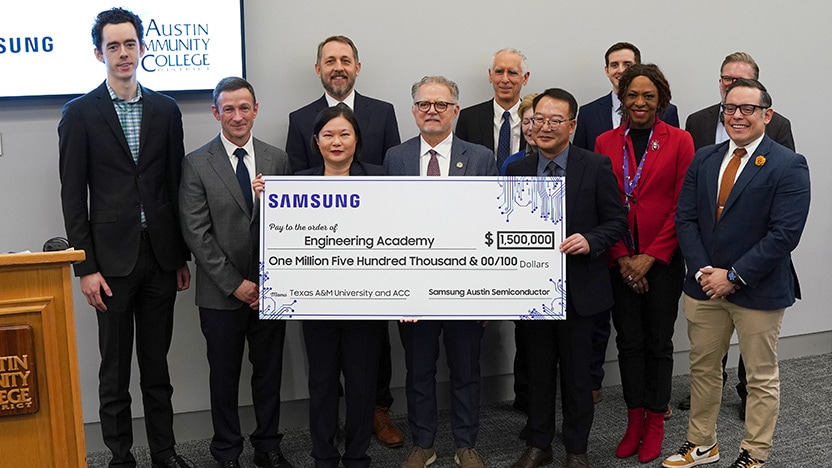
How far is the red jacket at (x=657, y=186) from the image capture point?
139 inches

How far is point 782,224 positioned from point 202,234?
7.55 ft

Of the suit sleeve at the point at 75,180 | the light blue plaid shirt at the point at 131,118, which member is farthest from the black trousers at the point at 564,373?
the suit sleeve at the point at 75,180

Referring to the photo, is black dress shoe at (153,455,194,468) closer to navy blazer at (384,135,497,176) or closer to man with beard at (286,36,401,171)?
man with beard at (286,36,401,171)

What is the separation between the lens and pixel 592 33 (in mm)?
4582

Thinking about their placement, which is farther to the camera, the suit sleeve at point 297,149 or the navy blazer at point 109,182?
the suit sleeve at point 297,149

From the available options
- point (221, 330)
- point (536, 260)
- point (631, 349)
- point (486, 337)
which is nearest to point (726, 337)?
point (631, 349)

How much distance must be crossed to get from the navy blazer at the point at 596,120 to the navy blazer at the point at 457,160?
100cm

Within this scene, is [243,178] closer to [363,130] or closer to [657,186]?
[363,130]

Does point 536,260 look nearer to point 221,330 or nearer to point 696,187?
point 696,187

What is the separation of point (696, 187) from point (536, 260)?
809 mm

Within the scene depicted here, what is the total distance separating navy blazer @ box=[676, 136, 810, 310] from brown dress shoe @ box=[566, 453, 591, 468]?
2.79 feet

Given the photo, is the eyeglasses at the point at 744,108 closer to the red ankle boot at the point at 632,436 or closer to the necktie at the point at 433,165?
the necktie at the point at 433,165

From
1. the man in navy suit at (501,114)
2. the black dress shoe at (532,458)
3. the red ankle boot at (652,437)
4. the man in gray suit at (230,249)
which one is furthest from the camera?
the man in navy suit at (501,114)

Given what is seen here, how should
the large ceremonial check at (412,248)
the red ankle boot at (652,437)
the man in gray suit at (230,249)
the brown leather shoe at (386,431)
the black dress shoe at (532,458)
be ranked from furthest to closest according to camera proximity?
the brown leather shoe at (386,431), the red ankle boot at (652,437), the black dress shoe at (532,458), the man in gray suit at (230,249), the large ceremonial check at (412,248)
